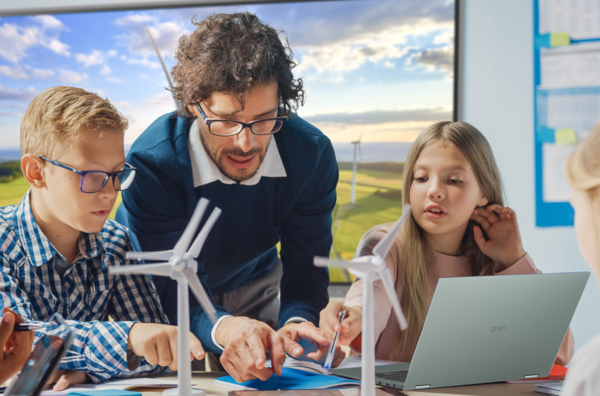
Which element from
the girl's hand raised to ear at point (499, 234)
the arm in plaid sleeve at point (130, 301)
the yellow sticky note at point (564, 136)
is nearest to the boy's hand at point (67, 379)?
the arm in plaid sleeve at point (130, 301)

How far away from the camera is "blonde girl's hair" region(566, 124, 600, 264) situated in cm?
76

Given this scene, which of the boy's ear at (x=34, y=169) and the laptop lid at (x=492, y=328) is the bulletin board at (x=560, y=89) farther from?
the boy's ear at (x=34, y=169)

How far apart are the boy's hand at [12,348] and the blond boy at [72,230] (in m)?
0.25

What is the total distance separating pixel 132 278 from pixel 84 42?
52.7 inches

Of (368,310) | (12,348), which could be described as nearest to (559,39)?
(368,310)

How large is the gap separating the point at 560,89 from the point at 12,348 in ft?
7.38

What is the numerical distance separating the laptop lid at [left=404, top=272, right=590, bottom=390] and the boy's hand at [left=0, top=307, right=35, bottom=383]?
824mm

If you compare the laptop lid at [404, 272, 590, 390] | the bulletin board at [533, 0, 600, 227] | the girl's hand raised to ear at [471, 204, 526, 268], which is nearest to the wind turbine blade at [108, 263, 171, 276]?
the laptop lid at [404, 272, 590, 390]

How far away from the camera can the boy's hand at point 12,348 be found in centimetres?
100

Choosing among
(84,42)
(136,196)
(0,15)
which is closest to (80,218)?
(136,196)

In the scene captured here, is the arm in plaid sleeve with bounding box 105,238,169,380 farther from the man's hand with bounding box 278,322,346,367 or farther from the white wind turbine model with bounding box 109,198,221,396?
the white wind turbine model with bounding box 109,198,221,396

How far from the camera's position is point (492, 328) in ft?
3.71

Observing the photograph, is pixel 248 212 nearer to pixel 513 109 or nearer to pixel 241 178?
pixel 241 178

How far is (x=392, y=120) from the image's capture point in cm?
222
